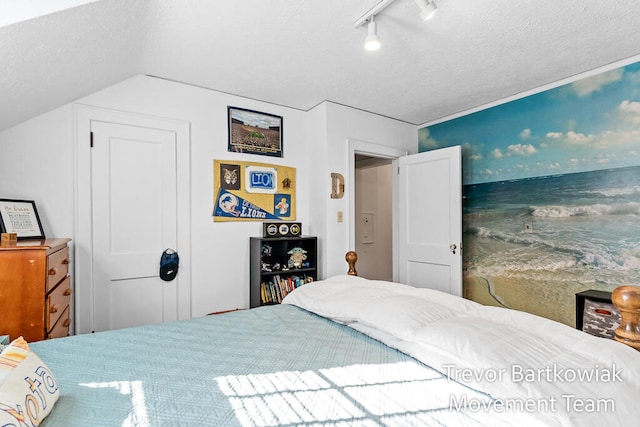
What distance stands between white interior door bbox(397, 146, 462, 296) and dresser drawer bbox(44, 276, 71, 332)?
3.21 metres

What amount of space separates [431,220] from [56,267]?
3277mm

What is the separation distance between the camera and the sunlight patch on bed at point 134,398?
2.80 ft

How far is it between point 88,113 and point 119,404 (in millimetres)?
2330

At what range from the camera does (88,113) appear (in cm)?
247

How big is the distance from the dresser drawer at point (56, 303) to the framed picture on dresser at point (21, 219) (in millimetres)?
382

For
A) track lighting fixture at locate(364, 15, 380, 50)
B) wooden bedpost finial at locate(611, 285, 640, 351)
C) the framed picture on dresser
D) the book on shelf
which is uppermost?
track lighting fixture at locate(364, 15, 380, 50)

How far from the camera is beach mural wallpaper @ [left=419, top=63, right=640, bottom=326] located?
2.54 meters

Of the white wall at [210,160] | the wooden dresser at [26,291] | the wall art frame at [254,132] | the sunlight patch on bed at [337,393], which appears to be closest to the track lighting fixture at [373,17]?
the white wall at [210,160]

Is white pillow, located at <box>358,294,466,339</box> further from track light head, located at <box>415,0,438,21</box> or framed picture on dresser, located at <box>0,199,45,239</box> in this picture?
framed picture on dresser, located at <box>0,199,45,239</box>

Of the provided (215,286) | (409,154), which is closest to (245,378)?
(215,286)

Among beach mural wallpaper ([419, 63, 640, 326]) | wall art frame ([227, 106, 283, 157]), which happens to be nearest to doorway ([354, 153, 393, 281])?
beach mural wallpaper ([419, 63, 640, 326])

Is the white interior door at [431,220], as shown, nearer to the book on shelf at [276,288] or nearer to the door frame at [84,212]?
the book on shelf at [276,288]

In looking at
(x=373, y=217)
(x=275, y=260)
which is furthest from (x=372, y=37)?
(x=373, y=217)

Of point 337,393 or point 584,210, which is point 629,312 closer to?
point 337,393
